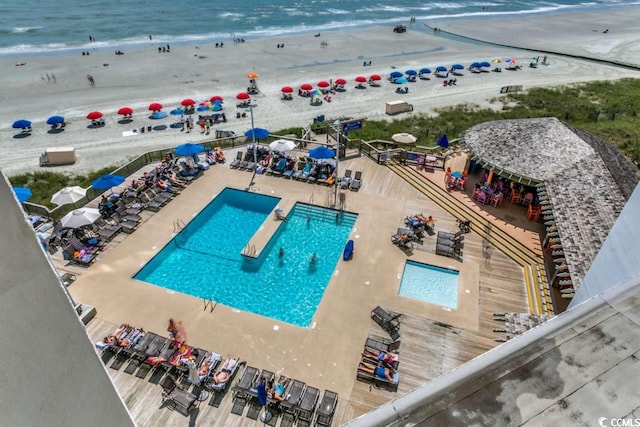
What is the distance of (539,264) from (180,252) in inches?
683

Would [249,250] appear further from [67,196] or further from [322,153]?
[67,196]

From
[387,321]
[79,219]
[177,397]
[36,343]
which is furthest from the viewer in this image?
[79,219]

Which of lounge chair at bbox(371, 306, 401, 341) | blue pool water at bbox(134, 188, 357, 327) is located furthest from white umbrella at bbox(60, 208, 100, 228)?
lounge chair at bbox(371, 306, 401, 341)

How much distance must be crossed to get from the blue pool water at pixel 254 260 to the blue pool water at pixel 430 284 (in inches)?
138

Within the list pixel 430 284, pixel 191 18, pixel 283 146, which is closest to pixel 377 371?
pixel 430 284

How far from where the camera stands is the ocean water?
63.4 metres

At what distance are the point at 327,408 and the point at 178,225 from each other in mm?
12609

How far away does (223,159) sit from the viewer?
85.0 feet

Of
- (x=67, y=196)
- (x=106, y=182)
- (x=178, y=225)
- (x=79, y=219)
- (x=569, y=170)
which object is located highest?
(x=569, y=170)

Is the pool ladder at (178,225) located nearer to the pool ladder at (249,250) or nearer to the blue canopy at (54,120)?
the pool ladder at (249,250)

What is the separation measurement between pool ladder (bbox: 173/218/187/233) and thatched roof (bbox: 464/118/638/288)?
55.5 feet

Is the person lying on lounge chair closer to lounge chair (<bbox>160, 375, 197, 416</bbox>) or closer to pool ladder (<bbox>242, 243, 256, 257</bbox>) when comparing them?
lounge chair (<bbox>160, 375, 197, 416</bbox>)

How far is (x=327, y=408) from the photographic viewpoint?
1148 cm

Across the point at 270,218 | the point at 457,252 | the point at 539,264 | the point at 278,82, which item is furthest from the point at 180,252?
the point at 278,82
